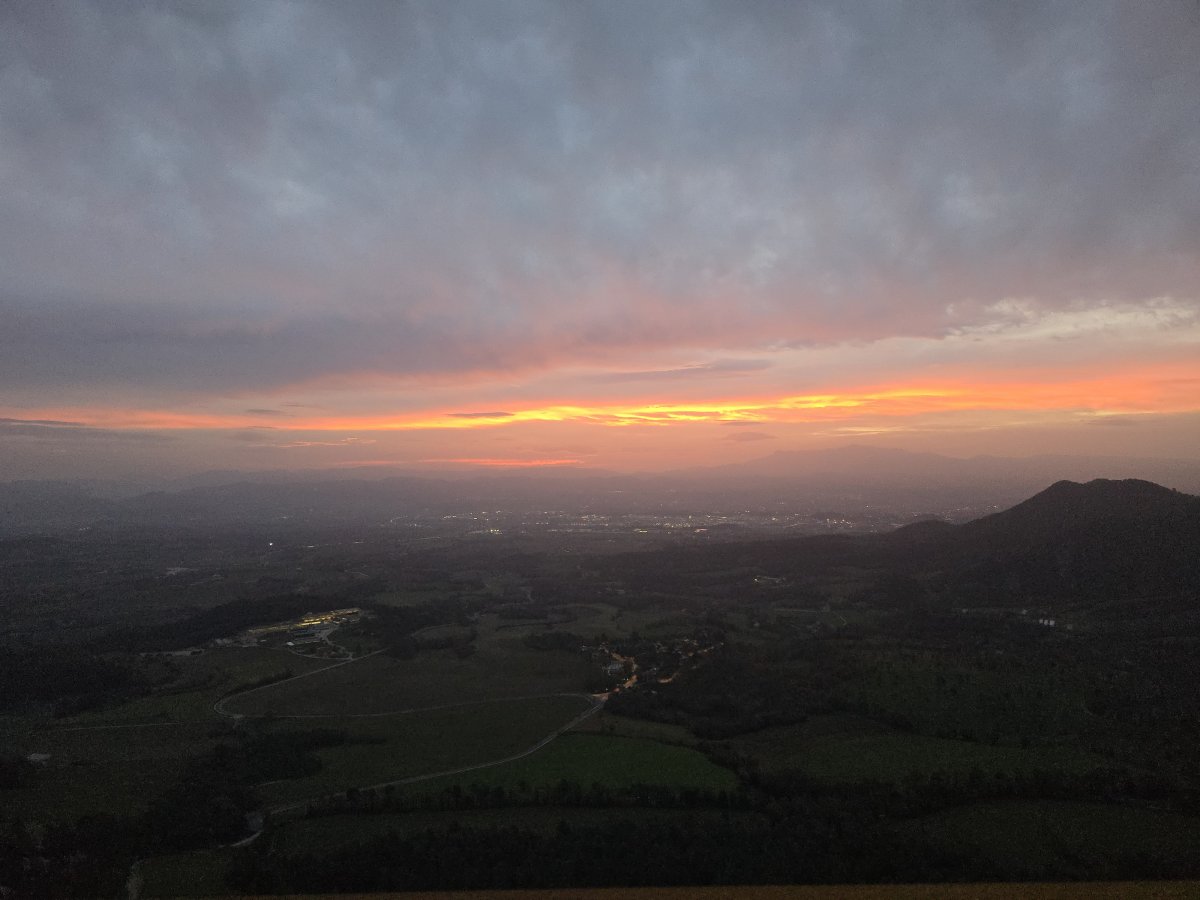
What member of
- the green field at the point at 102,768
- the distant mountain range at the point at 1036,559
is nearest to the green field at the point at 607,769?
the green field at the point at 102,768

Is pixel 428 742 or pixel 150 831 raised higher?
pixel 150 831

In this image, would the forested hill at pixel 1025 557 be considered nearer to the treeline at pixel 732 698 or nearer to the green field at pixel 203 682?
the treeline at pixel 732 698

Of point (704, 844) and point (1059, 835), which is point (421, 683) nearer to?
point (704, 844)

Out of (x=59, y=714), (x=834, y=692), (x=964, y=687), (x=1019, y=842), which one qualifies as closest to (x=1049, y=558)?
(x=964, y=687)

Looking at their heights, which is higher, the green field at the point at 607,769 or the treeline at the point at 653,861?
the treeline at the point at 653,861

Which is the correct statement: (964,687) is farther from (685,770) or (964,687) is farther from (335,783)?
(335,783)

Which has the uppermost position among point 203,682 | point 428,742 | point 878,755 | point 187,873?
point 878,755

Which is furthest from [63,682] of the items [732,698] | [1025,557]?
[1025,557]
